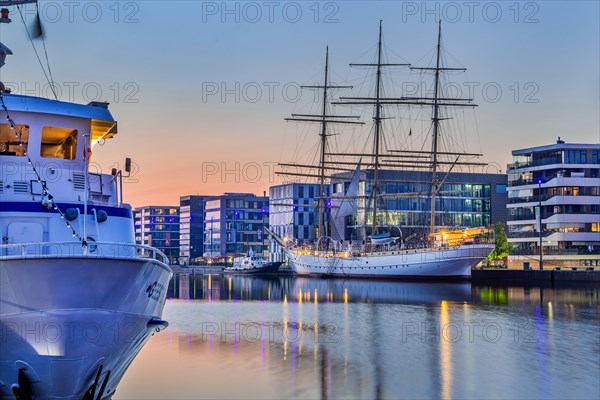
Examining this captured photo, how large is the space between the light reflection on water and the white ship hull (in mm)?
42154

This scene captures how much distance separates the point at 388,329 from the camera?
151ft

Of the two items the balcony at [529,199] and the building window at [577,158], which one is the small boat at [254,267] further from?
the building window at [577,158]

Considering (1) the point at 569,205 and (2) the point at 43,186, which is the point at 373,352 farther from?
(1) the point at 569,205

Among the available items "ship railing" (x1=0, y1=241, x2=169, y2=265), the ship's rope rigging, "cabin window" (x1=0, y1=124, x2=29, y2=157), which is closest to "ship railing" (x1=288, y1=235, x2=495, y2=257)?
"cabin window" (x1=0, y1=124, x2=29, y2=157)

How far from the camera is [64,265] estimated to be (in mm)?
18297

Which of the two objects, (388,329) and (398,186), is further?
(398,186)

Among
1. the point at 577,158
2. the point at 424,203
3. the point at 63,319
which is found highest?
the point at 577,158

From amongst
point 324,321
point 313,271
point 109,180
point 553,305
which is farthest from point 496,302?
point 313,271

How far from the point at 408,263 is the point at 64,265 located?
97169 mm

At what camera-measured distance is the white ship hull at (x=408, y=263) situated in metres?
107

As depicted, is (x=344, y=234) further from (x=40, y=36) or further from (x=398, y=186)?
(x=40, y=36)

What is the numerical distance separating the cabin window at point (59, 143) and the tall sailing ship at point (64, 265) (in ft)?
0.10

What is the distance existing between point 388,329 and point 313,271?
8590 centimetres

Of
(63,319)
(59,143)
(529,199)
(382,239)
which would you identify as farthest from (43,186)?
(529,199)
